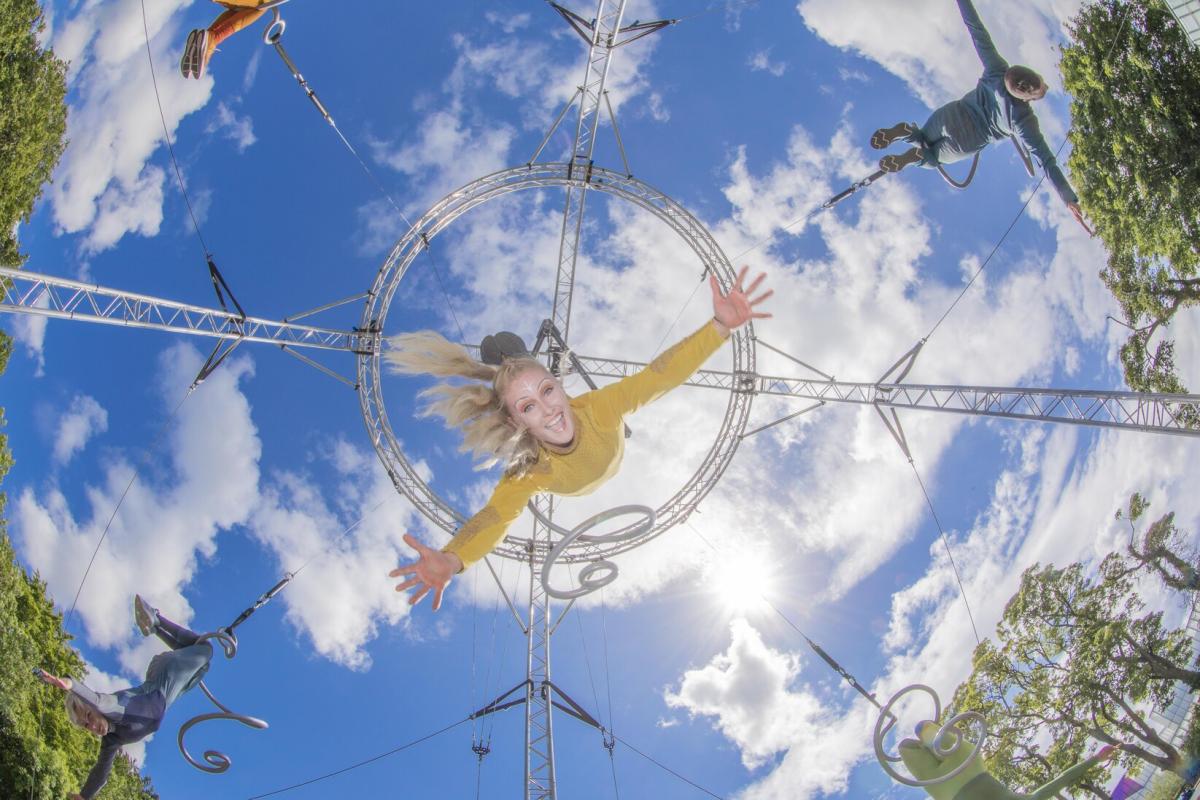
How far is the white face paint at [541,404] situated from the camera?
17.2 feet

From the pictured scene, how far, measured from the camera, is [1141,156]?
1259cm

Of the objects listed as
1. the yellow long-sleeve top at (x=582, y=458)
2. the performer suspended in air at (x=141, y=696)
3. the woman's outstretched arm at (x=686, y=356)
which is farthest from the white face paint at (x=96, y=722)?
the woman's outstretched arm at (x=686, y=356)

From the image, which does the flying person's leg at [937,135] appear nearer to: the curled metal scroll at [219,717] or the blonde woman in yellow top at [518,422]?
the blonde woman in yellow top at [518,422]

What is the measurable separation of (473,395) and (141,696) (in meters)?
4.88

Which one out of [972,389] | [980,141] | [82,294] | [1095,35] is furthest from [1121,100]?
[82,294]

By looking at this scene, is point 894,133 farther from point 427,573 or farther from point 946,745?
point 427,573

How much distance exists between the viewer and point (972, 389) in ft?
30.6

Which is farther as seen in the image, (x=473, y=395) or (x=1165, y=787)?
(x=1165, y=787)

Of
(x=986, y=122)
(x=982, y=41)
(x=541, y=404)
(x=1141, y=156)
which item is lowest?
(x=541, y=404)

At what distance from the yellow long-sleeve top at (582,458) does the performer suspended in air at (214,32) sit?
19.2ft

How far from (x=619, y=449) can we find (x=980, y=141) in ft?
20.8

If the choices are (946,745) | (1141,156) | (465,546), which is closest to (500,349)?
(465,546)

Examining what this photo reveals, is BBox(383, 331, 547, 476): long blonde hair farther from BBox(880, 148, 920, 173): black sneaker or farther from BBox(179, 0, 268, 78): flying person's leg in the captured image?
BBox(880, 148, 920, 173): black sneaker

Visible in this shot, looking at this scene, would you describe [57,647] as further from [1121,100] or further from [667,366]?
[1121,100]
